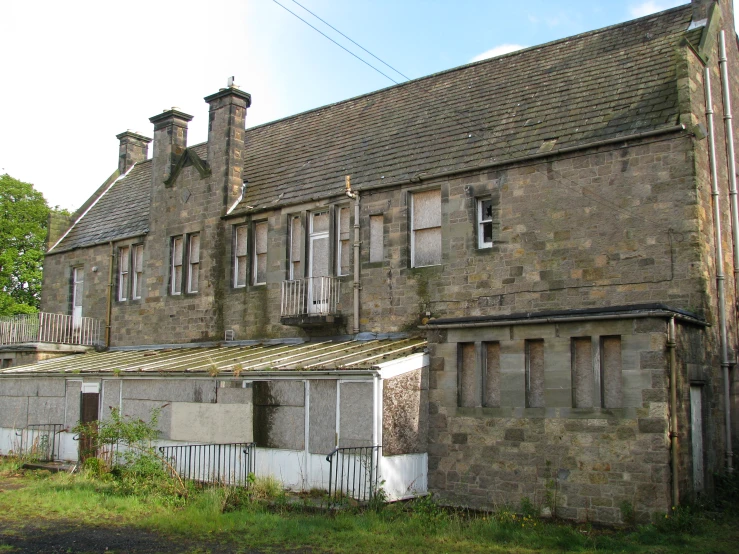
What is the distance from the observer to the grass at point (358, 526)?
10398 mm

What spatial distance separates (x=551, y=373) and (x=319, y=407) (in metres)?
4.60

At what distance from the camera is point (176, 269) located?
919 inches

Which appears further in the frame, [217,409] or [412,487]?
[217,409]

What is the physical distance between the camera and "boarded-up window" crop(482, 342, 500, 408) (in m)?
13.9

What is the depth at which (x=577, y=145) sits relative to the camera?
15.0m

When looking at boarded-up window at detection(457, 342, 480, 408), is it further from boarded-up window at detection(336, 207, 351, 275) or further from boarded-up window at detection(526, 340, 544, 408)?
boarded-up window at detection(336, 207, 351, 275)

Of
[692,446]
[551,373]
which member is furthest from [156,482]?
[692,446]

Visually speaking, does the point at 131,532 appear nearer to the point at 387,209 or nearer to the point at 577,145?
the point at 387,209

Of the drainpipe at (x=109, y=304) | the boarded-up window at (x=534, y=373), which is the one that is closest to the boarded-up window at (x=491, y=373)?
the boarded-up window at (x=534, y=373)

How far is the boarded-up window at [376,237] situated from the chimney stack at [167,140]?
8.89 metres

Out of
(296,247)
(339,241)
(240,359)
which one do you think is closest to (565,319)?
(339,241)

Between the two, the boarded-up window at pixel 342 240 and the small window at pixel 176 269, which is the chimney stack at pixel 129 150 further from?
the boarded-up window at pixel 342 240

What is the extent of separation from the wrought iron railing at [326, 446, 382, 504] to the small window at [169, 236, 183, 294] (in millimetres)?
10836

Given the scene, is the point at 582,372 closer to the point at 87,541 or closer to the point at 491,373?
the point at 491,373
